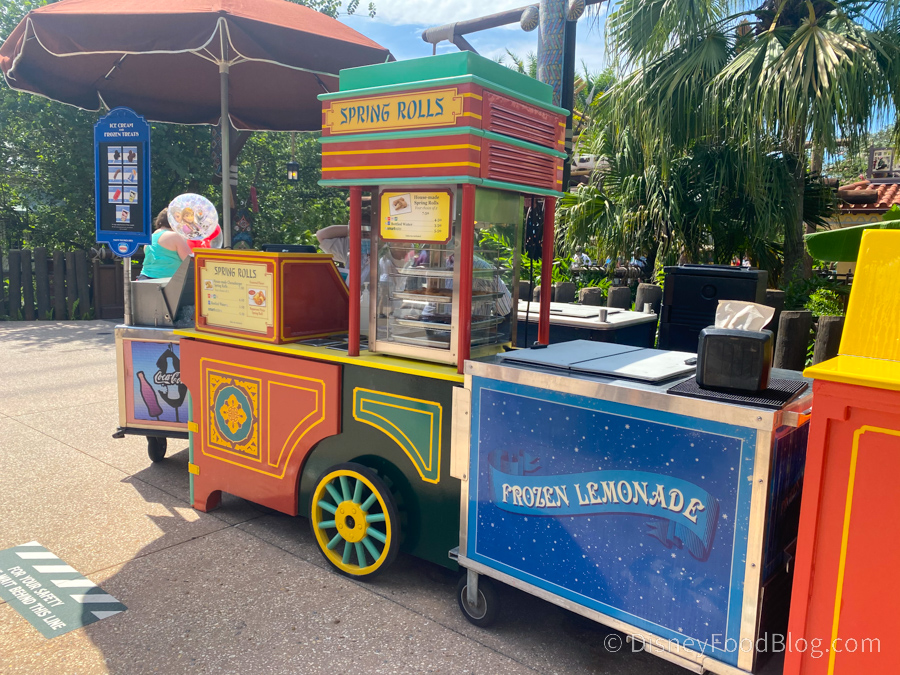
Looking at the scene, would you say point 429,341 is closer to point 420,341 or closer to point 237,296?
point 420,341

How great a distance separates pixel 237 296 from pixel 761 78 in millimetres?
4666

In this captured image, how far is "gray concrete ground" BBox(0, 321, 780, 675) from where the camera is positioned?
8.51 feet

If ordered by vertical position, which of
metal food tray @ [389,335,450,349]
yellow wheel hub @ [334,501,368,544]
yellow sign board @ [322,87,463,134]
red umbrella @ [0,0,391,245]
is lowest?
yellow wheel hub @ [334,501,368,544]

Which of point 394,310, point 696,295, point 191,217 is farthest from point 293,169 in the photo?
point 696,295

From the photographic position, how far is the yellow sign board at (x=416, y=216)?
2.91 m

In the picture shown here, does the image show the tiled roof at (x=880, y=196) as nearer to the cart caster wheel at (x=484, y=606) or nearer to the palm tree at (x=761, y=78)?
the palm tree at (x=761, y=78)

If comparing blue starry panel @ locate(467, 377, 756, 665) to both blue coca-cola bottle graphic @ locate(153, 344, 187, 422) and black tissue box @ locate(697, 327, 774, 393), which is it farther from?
blue coca-cola bottle graphic @ locate(153, 344, 187, 422)

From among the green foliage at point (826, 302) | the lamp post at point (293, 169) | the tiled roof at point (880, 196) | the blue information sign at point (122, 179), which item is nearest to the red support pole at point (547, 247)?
the green foliage at point (826, 302)

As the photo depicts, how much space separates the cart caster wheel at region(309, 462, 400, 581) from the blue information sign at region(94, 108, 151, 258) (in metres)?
3.76

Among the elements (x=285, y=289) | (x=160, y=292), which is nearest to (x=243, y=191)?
(x=160, y=292)

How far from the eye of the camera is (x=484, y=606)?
9.23 feet

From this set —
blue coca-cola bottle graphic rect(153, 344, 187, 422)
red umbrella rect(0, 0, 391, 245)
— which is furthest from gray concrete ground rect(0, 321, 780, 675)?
red umbrella rect(0, 0, 391, 245)

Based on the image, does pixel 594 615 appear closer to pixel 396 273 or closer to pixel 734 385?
pixel 734 385

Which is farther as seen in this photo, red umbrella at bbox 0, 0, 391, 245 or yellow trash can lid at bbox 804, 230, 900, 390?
red umbrella at bbox 0, 0, 391, 245
